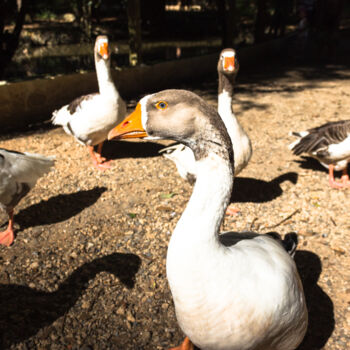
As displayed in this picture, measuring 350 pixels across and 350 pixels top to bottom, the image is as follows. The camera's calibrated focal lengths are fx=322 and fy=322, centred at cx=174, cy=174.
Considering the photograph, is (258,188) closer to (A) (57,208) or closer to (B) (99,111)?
(B) (99,111)

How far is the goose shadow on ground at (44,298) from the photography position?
281 centimetres

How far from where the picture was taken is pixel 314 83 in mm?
10242

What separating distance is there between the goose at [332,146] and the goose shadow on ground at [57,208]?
10.6 ft

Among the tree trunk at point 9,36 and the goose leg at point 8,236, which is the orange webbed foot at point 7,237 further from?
the tree trunk at point 9,36

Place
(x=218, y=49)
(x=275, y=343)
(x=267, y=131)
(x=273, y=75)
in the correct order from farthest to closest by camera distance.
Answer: (x=218, y=49) → (x=273, y=75) → (x=267, y=131) → (x=275, y=343)

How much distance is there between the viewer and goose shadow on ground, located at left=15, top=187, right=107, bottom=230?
14.0ft

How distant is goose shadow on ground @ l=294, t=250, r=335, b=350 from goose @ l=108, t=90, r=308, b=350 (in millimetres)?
958

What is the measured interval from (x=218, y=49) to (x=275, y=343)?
38.0 ft

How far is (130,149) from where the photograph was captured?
6.27m

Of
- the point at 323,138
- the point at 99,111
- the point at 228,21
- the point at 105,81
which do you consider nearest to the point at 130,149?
the point at 99,111

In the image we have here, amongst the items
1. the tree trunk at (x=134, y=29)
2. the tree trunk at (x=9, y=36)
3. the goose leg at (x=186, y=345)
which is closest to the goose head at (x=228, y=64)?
the goose leg at (x=186, y=345)

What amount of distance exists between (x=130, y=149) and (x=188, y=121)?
449 centimetres

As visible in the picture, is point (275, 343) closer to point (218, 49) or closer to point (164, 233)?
point (164, 233)

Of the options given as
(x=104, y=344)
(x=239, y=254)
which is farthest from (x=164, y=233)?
(x=239, y=254)
